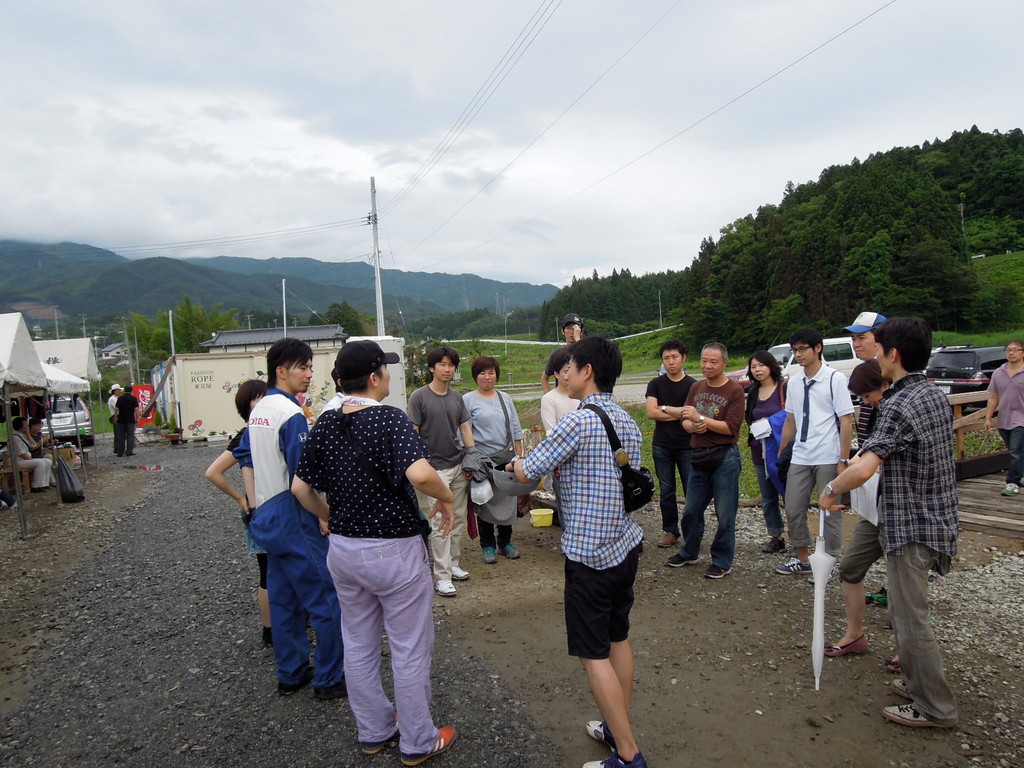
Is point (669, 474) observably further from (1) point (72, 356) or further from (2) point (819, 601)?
(1) point (72, 356)

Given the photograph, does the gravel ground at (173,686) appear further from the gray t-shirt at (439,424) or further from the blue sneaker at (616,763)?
the gray t-shirt at (439,424)

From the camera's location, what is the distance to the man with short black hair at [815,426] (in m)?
4.51

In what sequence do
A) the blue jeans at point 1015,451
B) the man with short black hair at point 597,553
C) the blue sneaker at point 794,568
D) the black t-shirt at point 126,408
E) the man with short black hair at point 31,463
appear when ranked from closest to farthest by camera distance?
the man with short black hair at point 597,553, the blue sneaker at point 794,568, the blue jeans at point 1015,451, the man with short black hair at point 31,463, the black t-shirt at point 126,408

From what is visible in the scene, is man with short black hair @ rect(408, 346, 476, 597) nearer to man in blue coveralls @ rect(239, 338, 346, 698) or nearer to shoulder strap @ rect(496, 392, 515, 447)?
shoulder strap @ rect(496, 392, 515, 447)

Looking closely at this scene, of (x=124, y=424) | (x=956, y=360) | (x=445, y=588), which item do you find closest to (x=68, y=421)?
(x=124, y=424)

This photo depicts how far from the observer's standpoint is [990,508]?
6562 mm

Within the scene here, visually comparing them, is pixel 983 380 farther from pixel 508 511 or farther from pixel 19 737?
pixel 19 737

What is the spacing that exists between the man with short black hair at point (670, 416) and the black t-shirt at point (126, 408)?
55.4 ft

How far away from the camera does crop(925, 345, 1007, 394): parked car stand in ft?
45.7

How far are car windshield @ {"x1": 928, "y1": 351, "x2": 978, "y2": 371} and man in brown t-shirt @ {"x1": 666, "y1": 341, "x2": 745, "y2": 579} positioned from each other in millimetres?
13227

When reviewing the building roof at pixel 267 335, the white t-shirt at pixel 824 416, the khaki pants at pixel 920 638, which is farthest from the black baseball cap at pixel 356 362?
the building roof at pixel 267 335

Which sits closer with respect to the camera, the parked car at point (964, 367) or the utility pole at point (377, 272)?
the parked car at point (964, 367)

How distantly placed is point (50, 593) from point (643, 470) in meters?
5.97

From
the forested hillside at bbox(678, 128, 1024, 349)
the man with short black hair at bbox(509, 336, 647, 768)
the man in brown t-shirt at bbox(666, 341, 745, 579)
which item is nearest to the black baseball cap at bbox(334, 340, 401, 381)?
the man with short black hair at bbox(509, 336, 647, 768)
